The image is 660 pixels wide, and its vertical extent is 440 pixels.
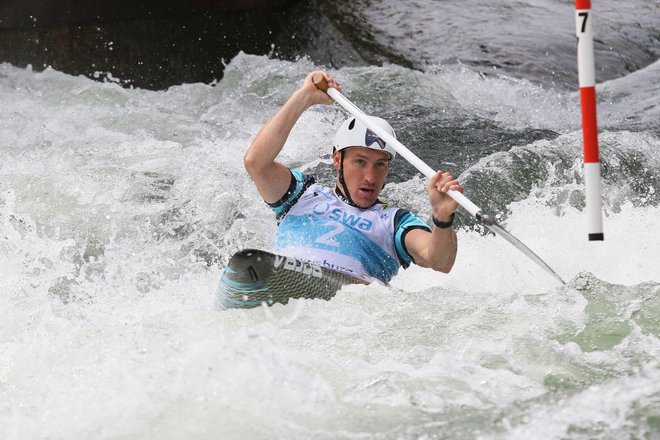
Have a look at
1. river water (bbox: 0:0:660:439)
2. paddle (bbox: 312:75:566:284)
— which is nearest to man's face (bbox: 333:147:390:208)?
paddle (bbox: 312:75:566:284)

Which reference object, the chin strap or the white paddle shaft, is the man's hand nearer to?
the white paddle shaft

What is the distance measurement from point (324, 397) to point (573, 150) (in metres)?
5.00

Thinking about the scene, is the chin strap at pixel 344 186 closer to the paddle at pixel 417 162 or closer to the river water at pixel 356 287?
the paddle at pixel 417 162

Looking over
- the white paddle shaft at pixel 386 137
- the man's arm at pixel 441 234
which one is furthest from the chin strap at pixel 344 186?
the man's arm at pixel 441 234

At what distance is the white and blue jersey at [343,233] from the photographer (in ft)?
15.9

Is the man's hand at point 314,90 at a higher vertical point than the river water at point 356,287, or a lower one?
higher

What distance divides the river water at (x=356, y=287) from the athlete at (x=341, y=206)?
0.24 m

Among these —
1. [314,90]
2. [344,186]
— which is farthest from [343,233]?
[314,90]

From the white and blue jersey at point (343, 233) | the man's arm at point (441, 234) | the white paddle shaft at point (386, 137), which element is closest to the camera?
the man's arm at point (441, 234)

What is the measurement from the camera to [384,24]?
12.4 meters

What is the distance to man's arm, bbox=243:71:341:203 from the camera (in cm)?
480

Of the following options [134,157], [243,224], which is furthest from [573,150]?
[134,157]

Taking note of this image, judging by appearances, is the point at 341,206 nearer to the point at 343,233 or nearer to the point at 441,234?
the point at 343,233

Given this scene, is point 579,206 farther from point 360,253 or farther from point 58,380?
point 58,380
